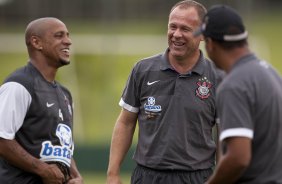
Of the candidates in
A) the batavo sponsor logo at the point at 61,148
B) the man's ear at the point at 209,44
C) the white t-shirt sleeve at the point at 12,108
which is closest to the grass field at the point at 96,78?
the batavo sponsor logo at the point at 61,148

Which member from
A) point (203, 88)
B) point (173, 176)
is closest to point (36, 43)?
point (203, 88)

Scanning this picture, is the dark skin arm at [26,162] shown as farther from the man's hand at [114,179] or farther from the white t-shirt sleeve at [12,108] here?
the man's hand at [114,179]

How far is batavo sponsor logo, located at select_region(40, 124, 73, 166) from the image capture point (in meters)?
7.04

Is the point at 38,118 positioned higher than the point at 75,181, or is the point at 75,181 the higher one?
the point at 38,118

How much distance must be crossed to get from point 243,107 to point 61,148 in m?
2.07

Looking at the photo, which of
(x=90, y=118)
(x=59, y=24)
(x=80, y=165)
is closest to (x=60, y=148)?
(x=59, y=24)

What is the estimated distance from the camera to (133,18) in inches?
1053

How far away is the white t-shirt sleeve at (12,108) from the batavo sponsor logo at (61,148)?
325 millimetres

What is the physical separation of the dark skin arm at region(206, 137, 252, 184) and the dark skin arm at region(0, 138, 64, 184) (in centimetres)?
179

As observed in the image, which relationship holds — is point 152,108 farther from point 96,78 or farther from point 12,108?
Result: point 96,78

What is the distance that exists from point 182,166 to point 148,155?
1.05 ft

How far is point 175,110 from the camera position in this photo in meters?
7.27

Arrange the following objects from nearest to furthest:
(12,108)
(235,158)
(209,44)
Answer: (235,158), (209,44), (12,108)

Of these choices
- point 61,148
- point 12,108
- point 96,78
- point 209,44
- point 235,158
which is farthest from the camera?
point 96,78
